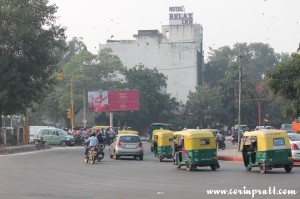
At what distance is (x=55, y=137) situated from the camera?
67438 mm

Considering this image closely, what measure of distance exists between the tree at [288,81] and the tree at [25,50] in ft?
78.7

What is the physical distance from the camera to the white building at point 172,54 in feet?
367

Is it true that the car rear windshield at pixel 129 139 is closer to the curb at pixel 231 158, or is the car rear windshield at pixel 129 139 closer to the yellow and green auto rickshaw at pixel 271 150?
the curb at pixel 231 158

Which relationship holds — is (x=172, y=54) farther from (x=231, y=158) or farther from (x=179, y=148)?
(x=179, y=148)

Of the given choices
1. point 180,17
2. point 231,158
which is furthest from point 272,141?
point 180,17

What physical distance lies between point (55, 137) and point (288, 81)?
107 feet

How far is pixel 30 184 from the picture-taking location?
21750mm

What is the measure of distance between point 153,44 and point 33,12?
5645 centimetres

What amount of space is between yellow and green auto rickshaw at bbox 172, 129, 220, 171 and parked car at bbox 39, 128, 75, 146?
38635 mm

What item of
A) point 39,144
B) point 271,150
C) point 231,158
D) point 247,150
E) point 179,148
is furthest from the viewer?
point 39,144

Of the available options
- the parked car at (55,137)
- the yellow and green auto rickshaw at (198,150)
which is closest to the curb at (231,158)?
the yellow and green auto rickshaw at (198,150)

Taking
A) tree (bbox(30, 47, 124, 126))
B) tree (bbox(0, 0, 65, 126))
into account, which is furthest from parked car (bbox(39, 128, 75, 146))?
tree (bbox(30, 47, 124, 126))

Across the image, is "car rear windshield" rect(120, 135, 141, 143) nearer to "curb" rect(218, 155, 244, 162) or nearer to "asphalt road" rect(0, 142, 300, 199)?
"curb" rect(218, 155, 244, 162)

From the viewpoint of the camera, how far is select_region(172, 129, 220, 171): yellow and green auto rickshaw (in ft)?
93.5
